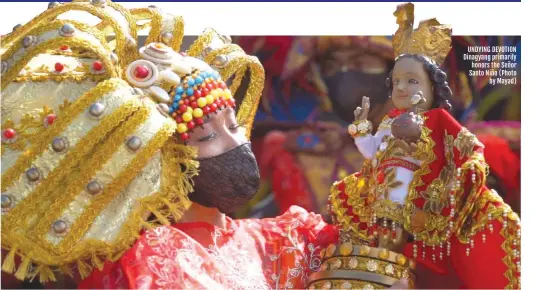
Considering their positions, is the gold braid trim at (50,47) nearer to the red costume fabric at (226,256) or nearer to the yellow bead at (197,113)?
the yellow bead at (197,113)

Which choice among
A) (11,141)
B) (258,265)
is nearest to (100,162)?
(11,141)

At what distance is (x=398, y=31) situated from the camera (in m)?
4.00

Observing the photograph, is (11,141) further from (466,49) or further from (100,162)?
(466,49)

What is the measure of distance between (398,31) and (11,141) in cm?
138

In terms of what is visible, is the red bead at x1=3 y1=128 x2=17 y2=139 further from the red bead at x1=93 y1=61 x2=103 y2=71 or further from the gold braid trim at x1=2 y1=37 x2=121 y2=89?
the red bead at x1=93 y1=61 x2=103 y2=71

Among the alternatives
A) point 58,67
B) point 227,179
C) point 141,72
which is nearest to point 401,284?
point 227,179

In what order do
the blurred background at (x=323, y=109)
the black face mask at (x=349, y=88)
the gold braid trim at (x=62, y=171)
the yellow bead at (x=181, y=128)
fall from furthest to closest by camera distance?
the black face mask at (x=349, y=88), the blurred background at (x=323, y=109), the yellow bead at (x=181, y=128), the gold braid trim at (x=62, y=171)

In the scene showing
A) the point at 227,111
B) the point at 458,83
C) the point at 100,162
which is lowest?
the point at 100,162

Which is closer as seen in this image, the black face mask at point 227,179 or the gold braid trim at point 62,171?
the gold braid trim at point 62,171

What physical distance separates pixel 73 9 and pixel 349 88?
2.42 metres

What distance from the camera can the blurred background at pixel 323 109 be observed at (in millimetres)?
5691

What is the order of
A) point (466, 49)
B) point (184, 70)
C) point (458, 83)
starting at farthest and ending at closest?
1. point (458, 83)
2. point (466, 49)
3. point (184, 70)

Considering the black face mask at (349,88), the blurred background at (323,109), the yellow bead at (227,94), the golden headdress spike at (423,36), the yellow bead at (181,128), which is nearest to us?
the yellow bead at (181,128)

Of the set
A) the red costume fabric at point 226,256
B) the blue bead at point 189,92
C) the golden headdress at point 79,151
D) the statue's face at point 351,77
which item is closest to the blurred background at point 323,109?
the statue's face at point 351,77
